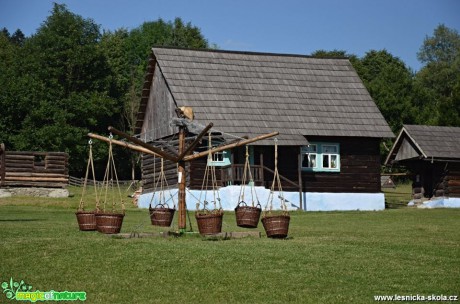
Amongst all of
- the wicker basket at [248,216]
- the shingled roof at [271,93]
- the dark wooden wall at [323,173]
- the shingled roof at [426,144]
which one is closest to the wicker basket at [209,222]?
the wicker basket at [248,216]

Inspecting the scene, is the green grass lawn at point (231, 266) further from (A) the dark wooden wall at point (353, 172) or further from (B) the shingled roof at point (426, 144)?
(B) the shingled roof at point (426, 144)

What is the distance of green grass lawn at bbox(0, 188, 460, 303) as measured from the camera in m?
14.8

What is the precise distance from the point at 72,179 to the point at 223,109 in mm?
25179

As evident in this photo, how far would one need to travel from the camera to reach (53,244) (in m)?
19.3

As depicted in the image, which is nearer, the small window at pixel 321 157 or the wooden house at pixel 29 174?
the small window at pixel 321 157

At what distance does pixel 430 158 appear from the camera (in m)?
41.4

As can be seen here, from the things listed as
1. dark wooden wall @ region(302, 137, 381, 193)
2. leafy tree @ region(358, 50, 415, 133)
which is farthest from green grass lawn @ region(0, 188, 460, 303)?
leafy tree @ region(358, 50, 415, 133)

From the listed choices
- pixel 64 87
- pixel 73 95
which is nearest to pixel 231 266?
pixel 73 95

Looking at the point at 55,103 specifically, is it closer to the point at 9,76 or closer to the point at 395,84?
the point at 9,76

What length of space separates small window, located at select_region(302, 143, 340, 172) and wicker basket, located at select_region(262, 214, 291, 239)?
782 inches

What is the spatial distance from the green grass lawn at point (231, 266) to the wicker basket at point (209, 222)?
10.5 inches

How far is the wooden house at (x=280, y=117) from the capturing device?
39500mm

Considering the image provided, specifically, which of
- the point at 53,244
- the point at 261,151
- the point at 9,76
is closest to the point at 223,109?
the point at 261,151

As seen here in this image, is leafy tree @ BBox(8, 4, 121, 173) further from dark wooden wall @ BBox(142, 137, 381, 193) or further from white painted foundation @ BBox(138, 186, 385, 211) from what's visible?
white painted foundation @ BBox(138, 186, 385, 211)
